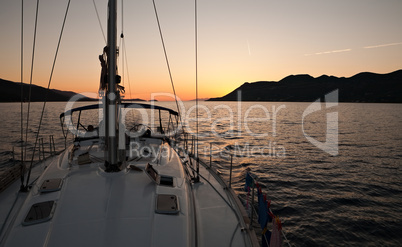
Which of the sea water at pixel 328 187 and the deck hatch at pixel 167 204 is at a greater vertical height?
the deck hatch at pixel 167 204

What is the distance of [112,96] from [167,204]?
250 centimetres

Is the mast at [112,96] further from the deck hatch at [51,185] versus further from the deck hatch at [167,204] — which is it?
the deck hatch at [167,204]

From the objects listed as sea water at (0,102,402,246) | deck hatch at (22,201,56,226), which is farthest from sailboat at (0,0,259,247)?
sea water at (0,102,402,246)

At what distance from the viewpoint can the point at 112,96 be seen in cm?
481

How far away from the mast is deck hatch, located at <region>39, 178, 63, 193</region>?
39.3 inches

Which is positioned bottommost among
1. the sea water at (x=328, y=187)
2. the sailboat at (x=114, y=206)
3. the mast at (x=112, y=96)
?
the sea water at (x=328, y=187)

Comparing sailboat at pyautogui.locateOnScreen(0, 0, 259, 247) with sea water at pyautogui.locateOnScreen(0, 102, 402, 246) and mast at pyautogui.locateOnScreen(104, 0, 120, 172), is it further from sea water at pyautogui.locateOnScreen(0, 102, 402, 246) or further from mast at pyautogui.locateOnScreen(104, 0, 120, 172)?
sea water at pyautogui.locateOnScreen(0, 102, 402, 246)

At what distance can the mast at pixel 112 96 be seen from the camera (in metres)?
4.83

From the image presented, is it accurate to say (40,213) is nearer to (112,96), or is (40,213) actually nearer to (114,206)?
(114,206)

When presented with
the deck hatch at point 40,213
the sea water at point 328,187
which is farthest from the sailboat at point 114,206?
the sea water at point 328,187

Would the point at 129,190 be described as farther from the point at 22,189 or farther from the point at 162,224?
the point at 22,189

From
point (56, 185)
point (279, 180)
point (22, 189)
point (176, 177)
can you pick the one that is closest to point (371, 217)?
point (279, 180)

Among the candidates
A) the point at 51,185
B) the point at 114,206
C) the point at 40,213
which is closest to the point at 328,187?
the point at 114,206

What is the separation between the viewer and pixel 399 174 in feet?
49.7
